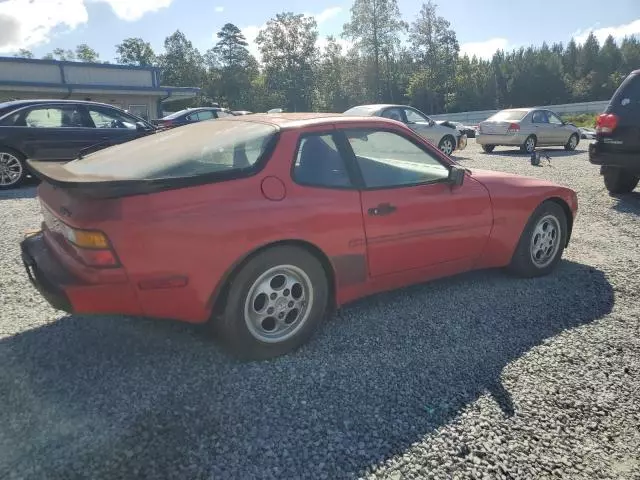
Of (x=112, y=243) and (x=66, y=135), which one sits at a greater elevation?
(x=66, y=135)

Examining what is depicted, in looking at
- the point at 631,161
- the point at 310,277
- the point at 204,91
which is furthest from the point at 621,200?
the point at 204,91

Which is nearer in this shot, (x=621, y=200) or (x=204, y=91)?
(x=621, y=200)

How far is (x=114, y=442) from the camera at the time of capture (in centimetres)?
217

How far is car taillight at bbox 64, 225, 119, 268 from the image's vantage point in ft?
7.98

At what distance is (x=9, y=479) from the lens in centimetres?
194

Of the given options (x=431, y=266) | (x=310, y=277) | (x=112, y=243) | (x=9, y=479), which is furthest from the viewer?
(x=431, y=266)

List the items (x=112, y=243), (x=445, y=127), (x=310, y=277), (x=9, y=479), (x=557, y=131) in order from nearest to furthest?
(x=9, y=479) < (x=112, y=243) < (x=310, y=277) < (x=445, y=127) < (x=557, y=131)

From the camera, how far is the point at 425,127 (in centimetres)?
1377

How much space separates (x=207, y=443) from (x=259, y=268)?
97 centimetres

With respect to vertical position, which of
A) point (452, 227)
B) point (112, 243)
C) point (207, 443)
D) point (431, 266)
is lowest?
point (207, 443)

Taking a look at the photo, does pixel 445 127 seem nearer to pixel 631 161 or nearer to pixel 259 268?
pixel 631 161

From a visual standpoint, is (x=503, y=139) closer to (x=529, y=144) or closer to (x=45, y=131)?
(x=529, y=144)

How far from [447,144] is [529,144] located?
3.00 m

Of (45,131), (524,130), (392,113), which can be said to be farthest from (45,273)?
(524,130)
